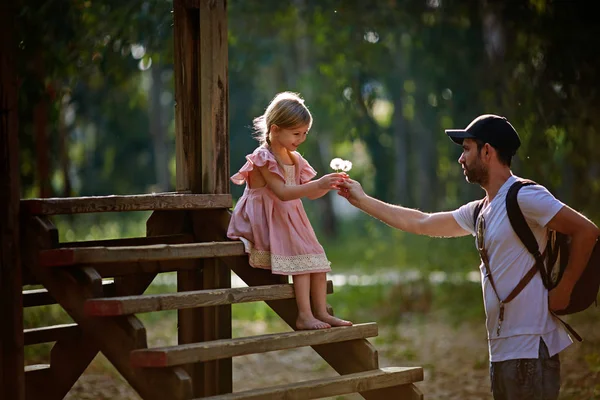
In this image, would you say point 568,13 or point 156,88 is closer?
point 568,13

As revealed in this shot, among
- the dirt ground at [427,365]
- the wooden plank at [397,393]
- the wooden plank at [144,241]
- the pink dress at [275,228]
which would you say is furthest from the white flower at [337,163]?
the dirt ground at [427,365]

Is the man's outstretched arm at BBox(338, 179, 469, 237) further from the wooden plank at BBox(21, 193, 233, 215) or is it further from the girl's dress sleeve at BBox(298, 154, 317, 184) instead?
the wooden plank at BBox(21, 193, 233, 215)

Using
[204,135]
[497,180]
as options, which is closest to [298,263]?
[204,135]

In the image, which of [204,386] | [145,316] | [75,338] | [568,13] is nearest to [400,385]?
[204,386]

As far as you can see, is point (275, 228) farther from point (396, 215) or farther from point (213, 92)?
point (213, 92)

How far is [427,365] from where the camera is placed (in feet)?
34.6

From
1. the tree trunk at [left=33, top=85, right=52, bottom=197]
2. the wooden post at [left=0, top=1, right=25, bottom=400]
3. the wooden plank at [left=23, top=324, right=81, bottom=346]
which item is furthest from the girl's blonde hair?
the tree trunk at [left=33, top=85, right=52, bottom=197]

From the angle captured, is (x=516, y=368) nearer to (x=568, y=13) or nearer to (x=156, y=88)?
(x=568, y=13)

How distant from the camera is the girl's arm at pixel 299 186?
5.61 m

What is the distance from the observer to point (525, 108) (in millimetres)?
10586

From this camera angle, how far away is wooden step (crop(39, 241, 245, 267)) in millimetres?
5031

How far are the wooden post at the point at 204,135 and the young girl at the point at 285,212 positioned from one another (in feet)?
1.41

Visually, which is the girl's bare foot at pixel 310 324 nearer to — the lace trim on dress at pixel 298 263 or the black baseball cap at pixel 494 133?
the lace trim on dress at pixel 298 263

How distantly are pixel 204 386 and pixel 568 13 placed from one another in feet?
18.9
